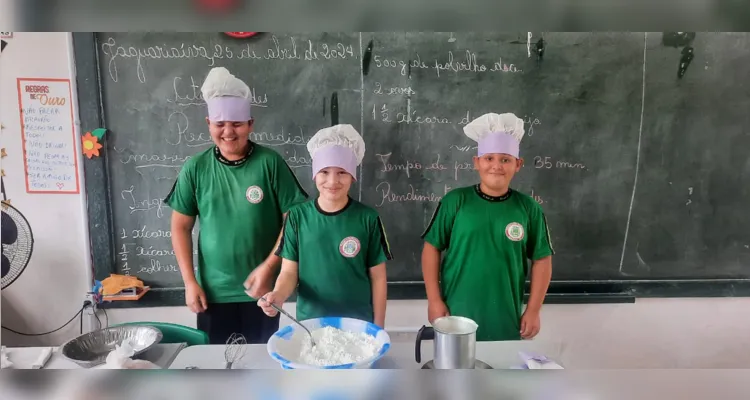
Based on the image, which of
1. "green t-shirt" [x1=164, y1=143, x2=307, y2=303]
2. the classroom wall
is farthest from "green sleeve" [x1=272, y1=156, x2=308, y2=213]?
the classroom wall

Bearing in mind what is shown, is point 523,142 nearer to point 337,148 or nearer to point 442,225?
point 442,225

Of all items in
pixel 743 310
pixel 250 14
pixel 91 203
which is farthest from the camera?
pixel 743 310

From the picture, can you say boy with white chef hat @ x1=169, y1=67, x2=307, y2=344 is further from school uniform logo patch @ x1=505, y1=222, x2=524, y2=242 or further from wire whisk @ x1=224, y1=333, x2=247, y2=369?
school uniform logo patch @ x1=505, y1=222, x2=524, y2=242

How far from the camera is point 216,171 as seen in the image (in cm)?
125

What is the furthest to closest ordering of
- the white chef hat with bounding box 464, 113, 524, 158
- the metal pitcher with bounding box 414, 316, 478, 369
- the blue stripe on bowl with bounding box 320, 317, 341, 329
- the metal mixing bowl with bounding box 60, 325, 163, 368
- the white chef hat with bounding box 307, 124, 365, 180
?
the white chef hat with bounding box 464, 113, 524, 158, the white chef hat with bounding box 307, 124, 365, 180, the blue stripe on bowl with bounding box 320, 317, 341, 329, the metal mixing bowl with bounding box 60, 325, 163, 368, the metal pitcher with bounding box 414, 316, 478, 369

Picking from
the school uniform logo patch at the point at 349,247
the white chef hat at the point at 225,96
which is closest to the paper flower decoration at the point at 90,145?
the white chef hat at the point at 225,96

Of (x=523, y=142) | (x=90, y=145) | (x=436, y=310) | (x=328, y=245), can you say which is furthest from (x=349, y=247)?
(x=90, y=145)

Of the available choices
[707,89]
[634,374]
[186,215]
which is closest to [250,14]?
[634,374]

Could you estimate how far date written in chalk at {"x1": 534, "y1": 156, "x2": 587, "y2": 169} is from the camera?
1376 mm

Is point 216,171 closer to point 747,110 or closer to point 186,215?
point 186,215

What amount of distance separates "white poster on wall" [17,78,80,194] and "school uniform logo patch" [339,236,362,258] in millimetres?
693

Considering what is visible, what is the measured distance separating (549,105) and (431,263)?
0.53 meters

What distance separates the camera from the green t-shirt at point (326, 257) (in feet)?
3.98

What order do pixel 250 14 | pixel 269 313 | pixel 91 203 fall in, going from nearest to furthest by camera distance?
pixel 250 14, pixel 269 313, pixel 91 203
